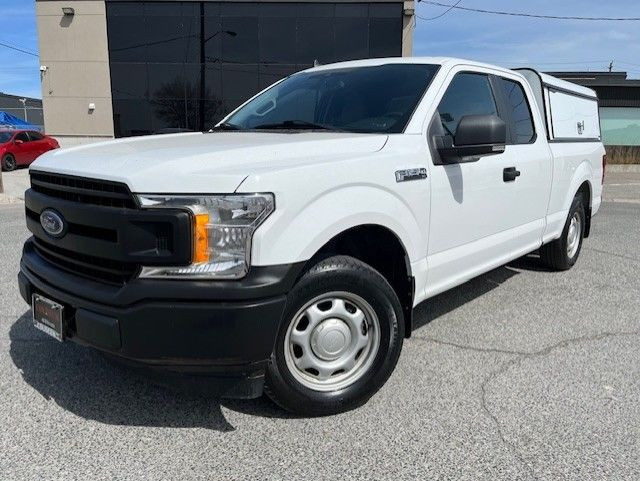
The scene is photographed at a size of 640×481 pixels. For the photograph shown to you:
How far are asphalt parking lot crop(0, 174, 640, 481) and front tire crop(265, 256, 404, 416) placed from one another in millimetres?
144

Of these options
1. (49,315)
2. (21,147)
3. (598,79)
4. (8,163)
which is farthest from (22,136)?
(598,79)

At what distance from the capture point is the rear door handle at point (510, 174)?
156 inches

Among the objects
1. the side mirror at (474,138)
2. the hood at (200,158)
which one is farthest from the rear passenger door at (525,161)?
the hood at (200,158)

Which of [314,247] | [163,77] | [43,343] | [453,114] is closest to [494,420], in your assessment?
[314,247]

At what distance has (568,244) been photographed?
19.5ft

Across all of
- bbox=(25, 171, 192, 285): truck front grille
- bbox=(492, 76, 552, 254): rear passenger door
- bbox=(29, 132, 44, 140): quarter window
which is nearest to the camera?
bbox=(25, 171, 192, 285): truck front grille

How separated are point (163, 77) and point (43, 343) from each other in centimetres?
2267

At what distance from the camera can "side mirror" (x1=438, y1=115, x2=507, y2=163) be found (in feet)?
10.5

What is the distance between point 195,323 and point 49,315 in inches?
34.8

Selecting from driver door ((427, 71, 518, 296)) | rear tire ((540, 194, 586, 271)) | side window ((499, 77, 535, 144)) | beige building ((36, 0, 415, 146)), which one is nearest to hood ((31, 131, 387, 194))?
driver door ((427, 71, 518, 296))

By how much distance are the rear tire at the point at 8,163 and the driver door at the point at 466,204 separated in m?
20.2

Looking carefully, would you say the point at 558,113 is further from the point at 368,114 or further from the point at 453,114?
the point at 368,114

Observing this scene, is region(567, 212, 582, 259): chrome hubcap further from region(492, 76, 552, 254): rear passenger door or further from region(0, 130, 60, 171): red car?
region(0, 130, 60, 171): red car

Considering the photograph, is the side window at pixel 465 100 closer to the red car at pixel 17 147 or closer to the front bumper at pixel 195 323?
the front bumper at pixel 195 323
